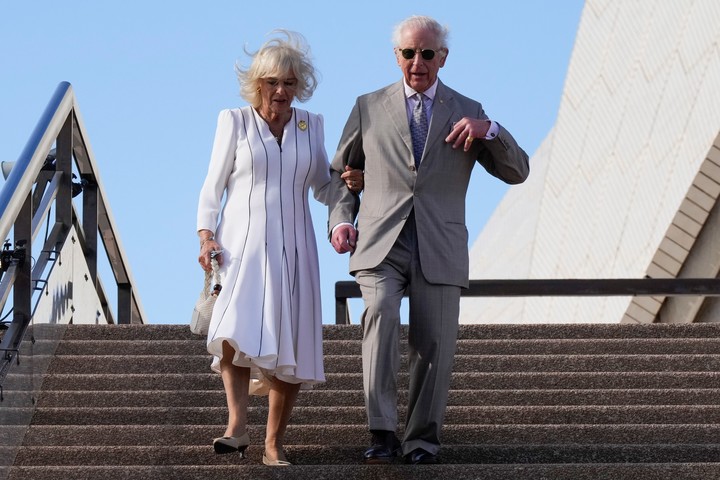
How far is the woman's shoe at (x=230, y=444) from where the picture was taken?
5816 millimetres

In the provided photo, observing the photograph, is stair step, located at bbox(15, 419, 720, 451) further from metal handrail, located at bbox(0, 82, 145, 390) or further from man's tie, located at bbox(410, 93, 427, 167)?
man's tie, located at bbox(410, 93, 427, 167)

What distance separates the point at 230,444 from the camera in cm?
584

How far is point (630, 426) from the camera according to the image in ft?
21.2

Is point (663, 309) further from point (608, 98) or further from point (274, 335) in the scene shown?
point (274, 335)

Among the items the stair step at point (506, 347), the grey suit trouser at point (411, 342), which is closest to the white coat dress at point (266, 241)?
the grey suit trouser at point (411, 342)

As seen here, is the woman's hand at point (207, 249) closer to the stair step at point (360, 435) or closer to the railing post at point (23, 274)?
the stair step at point (360, 435)

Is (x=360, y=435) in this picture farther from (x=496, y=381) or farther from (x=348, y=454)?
(x=496, y=381)

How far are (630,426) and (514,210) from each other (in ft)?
104

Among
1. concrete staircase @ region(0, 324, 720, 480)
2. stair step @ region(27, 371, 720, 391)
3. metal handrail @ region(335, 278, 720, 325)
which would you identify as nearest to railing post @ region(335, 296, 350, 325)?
metal handrail @ region(335, 278, 720, 325)

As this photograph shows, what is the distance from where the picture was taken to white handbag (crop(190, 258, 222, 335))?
6.11 m

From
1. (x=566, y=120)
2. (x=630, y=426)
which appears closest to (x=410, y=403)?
(x=630, y=426)

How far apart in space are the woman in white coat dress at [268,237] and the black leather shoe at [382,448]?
311mm

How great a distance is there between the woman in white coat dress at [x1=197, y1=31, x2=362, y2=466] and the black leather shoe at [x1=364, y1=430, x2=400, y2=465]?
1.02ft

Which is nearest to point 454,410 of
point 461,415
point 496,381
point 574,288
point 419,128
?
point 461,415
